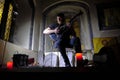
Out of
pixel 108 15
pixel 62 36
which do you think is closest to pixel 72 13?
pixel 108 15

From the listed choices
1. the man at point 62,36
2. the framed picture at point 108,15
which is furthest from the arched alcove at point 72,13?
the man at point 62,36

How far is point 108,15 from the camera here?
9.94 ft

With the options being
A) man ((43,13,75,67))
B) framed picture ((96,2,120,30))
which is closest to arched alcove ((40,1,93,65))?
framed picture ((96,2,120,30))

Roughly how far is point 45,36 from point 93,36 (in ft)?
3.84

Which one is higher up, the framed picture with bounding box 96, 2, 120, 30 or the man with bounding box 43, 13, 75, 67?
the framed picture with bounding box 96, 2, 120, 30

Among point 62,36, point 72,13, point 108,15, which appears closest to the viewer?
point 62,36

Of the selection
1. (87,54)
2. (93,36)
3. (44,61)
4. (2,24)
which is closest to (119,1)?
(93,36)

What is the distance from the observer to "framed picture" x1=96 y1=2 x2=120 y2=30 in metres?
2.93

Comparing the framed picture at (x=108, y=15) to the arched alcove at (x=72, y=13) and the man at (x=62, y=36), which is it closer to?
the arched alcove at (x=72, y=13)

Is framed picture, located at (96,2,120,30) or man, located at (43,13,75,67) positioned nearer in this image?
man, located at (43,13,75,67)

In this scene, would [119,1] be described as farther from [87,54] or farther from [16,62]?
[16,62]

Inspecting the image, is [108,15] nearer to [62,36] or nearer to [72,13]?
[72,13]

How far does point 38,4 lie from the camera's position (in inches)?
132

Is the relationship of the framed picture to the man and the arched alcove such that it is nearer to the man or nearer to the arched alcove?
the arched alcove
